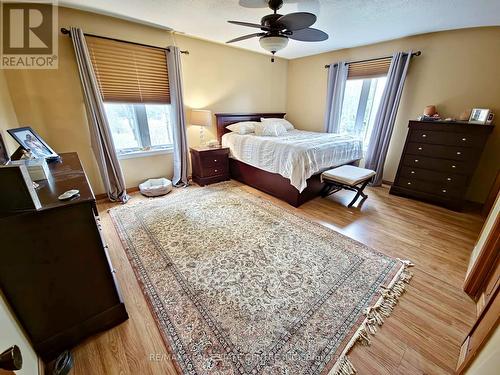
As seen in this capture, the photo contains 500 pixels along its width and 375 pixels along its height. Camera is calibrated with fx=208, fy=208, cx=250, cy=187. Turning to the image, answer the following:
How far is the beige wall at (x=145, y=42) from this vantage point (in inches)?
94.9

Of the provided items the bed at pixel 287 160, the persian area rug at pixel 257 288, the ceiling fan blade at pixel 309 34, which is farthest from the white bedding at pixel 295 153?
the ceiling fan blade at pixel 309 34

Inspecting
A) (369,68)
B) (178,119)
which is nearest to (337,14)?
(369,68)

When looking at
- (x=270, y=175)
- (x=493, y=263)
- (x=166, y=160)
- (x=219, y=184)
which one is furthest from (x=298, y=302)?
(x=166, y=160)

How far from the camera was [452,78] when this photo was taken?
2908 mm

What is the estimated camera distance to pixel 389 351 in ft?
4.07

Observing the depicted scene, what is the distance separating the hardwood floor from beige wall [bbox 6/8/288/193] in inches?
44.5

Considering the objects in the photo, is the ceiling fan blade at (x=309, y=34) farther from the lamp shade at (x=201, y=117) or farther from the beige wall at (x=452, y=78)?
the beige wall at (x=452, y=78)

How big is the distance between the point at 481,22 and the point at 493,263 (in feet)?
9.32

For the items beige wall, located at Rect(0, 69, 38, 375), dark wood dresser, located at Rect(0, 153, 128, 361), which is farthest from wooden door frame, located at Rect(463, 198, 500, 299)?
beige wall, located at Rect(0, 69, 38, 375)

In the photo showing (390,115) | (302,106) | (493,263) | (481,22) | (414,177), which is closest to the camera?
(493,263)

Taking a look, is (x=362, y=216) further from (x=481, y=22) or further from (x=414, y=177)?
(x=481, y=22)

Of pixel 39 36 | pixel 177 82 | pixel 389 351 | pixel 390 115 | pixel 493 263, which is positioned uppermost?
pixel 39 36

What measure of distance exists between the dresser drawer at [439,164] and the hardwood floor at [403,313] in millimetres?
635

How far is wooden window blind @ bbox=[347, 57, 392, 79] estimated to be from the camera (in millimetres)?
3387
